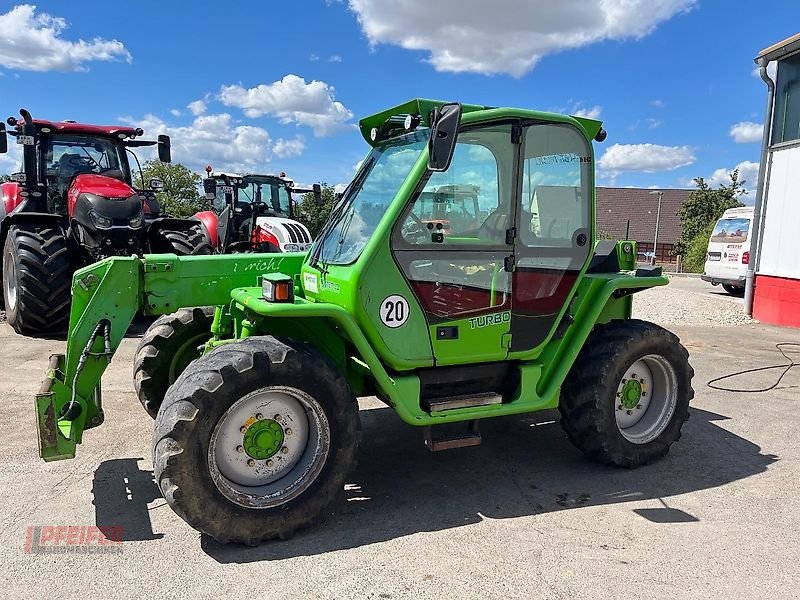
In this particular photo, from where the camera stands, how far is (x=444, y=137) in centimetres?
352

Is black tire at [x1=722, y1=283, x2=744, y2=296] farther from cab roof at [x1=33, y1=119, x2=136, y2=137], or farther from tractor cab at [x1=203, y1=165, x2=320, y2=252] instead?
cab roof at [x1=33, y1=119, x2=136, y2=137]

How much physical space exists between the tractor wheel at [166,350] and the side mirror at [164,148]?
6.56 m

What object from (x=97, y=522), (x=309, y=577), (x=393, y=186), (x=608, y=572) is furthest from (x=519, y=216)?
(x=97, y=522)

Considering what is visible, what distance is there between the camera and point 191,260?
4441 millimetres

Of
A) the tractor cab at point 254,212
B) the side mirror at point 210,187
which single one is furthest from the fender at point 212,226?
the side mirror at point 210,187

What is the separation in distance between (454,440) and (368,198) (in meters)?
1.68

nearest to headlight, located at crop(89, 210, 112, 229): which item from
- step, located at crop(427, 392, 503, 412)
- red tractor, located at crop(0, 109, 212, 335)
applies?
red tractor, located at crop(0, 109, 212, 335)

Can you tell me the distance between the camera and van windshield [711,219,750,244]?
1572cm

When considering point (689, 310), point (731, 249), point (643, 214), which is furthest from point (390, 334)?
point (643, 214)

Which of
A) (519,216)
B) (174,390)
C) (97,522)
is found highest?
(519,216)

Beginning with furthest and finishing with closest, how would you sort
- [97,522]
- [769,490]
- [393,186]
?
1. [769,490]
2. [393,186]
3. [97,522]

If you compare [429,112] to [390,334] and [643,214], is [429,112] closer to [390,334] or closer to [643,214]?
[390,334]

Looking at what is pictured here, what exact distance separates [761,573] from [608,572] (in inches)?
31.2

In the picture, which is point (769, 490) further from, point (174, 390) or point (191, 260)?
point (191, 260)
